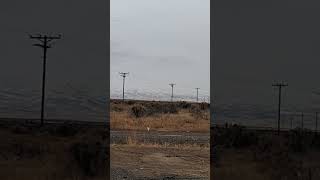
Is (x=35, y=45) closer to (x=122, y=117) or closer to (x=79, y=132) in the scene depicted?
(x=79, y=132)

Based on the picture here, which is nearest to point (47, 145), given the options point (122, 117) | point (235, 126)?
point (235, 126)

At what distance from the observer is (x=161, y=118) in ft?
146

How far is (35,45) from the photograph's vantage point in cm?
1474

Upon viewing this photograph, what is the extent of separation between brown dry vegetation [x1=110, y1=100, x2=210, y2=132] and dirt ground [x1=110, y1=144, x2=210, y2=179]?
1298 cm

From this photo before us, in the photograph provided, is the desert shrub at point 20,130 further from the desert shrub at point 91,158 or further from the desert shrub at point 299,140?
the desert shrub at point 299,140

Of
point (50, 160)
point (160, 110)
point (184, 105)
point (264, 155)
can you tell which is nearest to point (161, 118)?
point (160, 110)

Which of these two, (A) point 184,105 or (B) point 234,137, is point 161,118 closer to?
(A) point 184,105

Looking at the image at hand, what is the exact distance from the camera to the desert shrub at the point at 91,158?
36.9ft

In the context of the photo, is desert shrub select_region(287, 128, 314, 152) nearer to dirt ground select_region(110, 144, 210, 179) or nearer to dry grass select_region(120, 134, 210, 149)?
dirt ground select_region(110, 144, 210, 179)

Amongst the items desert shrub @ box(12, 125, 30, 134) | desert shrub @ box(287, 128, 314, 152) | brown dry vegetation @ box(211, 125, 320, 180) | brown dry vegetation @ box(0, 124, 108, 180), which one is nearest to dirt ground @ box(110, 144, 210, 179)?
brown dry vegetation @ box(211, 125, 320, 180)

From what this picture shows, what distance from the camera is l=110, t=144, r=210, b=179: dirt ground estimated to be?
1260 centimetres

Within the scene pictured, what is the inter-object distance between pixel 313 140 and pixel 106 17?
12577 millimetres

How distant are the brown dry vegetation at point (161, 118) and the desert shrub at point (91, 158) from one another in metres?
20.7

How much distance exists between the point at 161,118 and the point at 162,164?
94.9 ft
